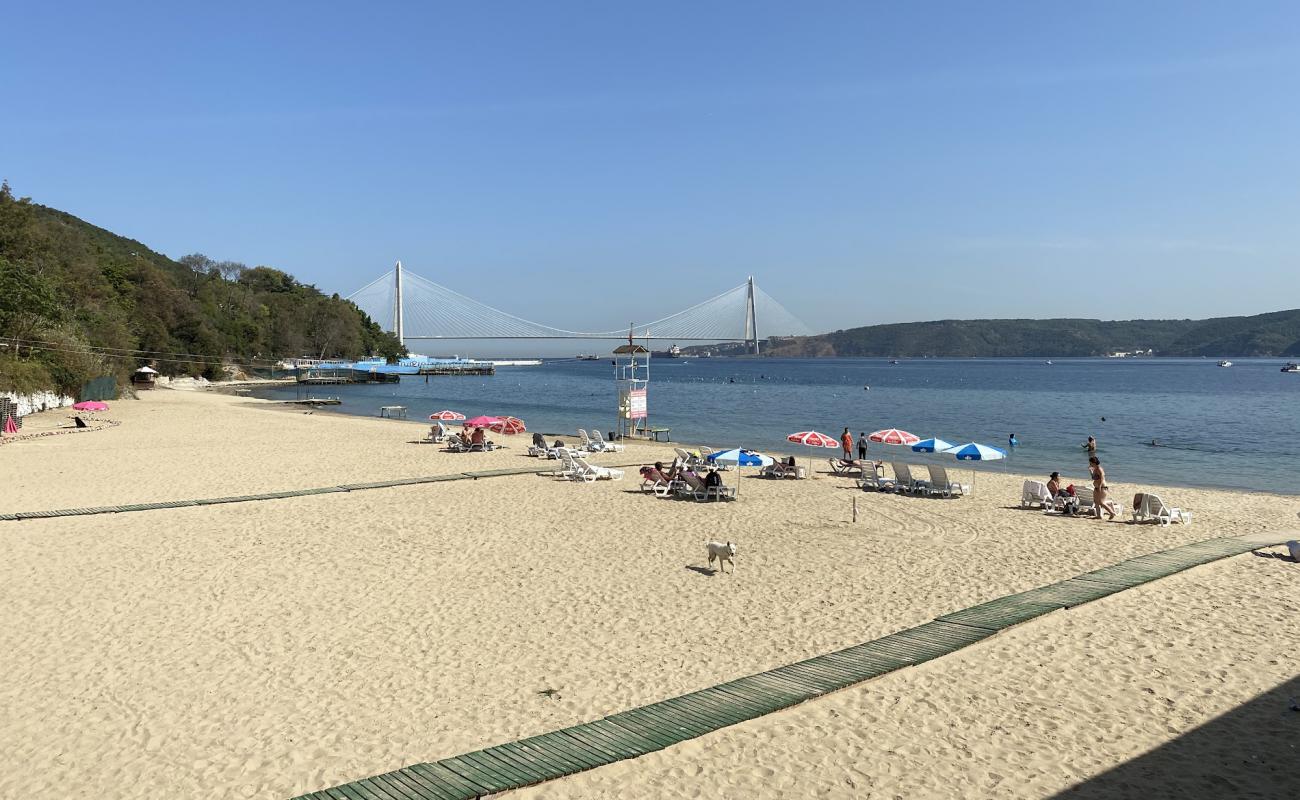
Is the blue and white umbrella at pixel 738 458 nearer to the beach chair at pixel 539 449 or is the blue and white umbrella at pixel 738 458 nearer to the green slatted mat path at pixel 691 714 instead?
the beach chair at pixel 539 449

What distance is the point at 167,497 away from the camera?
13.0 metres

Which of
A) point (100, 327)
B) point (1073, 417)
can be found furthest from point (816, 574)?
point (100, 327)

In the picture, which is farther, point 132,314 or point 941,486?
point 132,314

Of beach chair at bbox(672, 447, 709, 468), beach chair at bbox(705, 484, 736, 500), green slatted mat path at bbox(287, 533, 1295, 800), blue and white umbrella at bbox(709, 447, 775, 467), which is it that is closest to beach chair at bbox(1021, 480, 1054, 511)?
beach chair at bbox(705, 484, 736, 500)

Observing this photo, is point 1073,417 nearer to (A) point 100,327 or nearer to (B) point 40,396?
(B) point 40,396

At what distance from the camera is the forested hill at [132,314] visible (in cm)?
3141

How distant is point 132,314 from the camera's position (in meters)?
56.8

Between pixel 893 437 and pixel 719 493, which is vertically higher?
pixel 893 437

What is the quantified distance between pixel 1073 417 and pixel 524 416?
2689 centimetres

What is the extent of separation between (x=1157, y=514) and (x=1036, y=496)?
5.67ft

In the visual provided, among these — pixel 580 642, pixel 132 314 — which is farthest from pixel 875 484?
pixel 132 314

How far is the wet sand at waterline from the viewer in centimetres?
482

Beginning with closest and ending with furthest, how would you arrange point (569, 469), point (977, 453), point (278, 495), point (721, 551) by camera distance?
point (721, 551) → point (278, 495) → point (977, 453) → point (569, 469)

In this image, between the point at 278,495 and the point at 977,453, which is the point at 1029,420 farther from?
the point at 278,495
